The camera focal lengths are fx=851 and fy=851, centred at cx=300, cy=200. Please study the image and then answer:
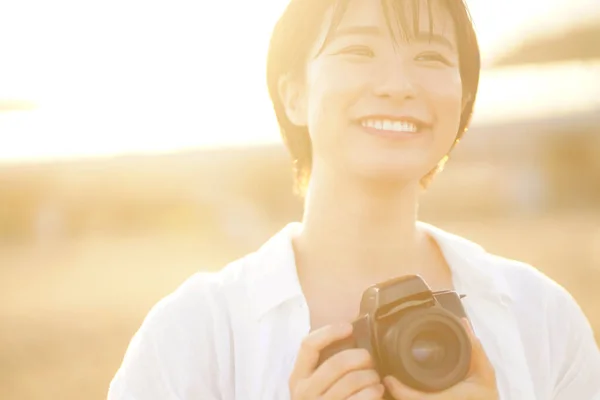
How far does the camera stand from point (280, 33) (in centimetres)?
168

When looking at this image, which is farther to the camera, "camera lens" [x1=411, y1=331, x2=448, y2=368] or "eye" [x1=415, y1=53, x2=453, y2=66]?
"eye" [x1=415, y1=53, x2=453, y2=66]

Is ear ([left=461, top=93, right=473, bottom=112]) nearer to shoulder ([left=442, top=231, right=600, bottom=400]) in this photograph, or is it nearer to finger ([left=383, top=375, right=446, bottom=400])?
shoulder ([left=442, top=231, right=600, bottom=400])

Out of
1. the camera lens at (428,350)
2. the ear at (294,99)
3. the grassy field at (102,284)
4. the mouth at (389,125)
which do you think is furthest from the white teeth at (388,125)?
the grassy field at (102,284)

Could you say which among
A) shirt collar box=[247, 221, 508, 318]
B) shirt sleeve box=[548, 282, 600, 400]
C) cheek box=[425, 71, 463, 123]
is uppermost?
cheek box=[425, 71, 463, 123]

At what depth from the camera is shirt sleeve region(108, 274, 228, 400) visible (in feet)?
4.53

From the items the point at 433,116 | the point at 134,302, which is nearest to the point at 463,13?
the point at 433,116

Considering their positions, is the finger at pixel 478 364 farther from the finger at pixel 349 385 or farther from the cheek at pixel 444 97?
the cheek at pixel 444 97

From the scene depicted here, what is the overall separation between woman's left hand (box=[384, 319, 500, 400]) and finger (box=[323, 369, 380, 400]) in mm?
31

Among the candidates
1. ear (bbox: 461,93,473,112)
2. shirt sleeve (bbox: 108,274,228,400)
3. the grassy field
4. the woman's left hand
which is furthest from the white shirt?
the grassy field

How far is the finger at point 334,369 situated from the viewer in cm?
130

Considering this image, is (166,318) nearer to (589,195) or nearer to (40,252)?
(40,252)

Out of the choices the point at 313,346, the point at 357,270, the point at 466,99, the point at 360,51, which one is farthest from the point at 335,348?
the point at 466,99

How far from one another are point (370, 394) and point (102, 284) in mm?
6447

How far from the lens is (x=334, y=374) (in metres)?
1.30
